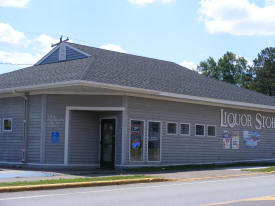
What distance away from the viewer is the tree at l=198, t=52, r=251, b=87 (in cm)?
6681

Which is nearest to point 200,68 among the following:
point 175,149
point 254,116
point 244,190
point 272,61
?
point 272,61

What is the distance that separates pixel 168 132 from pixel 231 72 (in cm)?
4879

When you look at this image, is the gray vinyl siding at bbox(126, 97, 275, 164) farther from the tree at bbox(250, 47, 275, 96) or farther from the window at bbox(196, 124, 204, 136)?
the tree at bbox(250, 47, 275, 96)

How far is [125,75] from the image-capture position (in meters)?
20.1

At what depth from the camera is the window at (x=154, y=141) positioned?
20.0 metres

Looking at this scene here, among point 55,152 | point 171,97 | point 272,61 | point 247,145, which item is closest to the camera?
point 55,152

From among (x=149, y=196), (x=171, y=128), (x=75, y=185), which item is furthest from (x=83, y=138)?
(x=149, y=196)

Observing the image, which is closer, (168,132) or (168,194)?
(168,194)

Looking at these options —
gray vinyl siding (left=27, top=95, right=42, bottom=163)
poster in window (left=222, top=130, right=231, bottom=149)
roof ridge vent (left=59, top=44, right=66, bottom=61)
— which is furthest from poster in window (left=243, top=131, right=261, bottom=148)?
gray vinyl siding (left=27, top=95, right=42, bottom=163)

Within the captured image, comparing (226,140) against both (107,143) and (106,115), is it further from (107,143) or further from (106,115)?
(106,115)

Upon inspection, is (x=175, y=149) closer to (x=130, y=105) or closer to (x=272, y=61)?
(x=130, y=105)

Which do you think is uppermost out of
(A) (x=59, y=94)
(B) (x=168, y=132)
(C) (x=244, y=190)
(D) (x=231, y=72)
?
(D) (x=231, y=72)

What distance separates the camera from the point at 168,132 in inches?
822

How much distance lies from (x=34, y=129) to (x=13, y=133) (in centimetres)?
167
